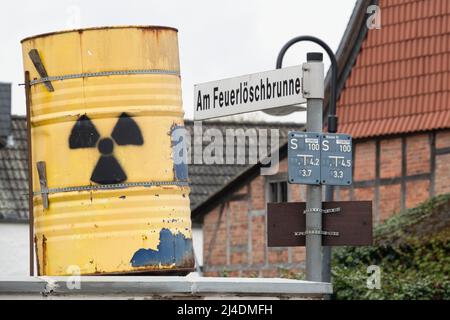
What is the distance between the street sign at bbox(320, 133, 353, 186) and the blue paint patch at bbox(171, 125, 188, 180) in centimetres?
108

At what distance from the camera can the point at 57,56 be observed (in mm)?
10398

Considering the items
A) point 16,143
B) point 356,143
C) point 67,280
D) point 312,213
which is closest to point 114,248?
point 312,213

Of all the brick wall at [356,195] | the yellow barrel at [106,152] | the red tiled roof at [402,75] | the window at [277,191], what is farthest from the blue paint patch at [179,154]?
the window at [277,191]

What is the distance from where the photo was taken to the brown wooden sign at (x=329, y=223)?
10008 mm

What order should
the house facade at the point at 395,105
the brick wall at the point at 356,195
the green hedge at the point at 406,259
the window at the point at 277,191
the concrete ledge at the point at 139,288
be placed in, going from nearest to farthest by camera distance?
1. the concrete ledge at the point at 139,288
2. the green hedge at the point at 406,259
3. the brick wall at the point at 356,195
4. the house facade at the point at 395,105
5. the window at the point at 277,191

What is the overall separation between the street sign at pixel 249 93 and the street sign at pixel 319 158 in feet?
0.93

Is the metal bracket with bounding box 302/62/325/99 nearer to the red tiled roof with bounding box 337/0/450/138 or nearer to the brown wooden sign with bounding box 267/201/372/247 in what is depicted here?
the brown wooden sign with bounding box 267/201/372/247

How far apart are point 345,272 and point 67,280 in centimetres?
1530

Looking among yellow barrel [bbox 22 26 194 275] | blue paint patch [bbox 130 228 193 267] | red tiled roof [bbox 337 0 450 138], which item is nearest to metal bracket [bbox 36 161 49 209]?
yellow barrel [bbox 22 26 194 275]

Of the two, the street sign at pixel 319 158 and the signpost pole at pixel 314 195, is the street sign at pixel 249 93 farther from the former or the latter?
the street sign at pixel 319 158

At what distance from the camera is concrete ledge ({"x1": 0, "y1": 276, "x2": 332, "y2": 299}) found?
24.6ft

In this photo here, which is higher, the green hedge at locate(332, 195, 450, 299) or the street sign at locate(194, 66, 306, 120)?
the street sign at locate(194, 66, 306, 120)

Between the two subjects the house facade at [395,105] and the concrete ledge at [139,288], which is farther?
the house facade at [395,105]
